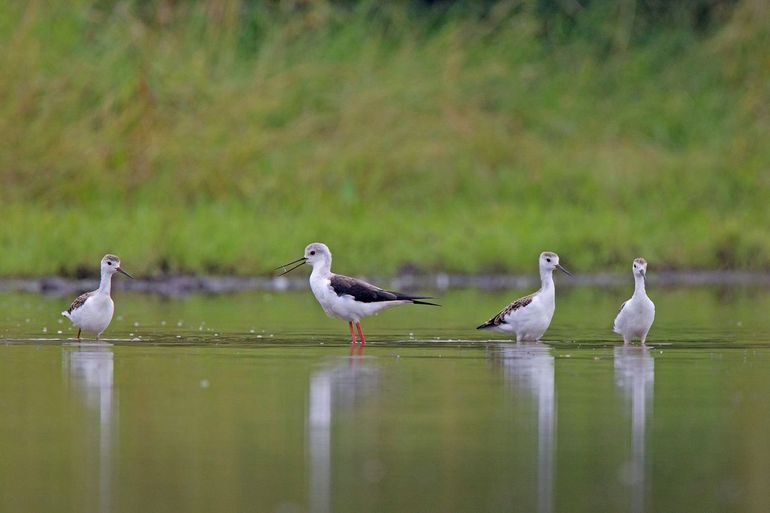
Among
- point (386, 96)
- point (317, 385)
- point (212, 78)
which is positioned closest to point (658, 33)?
point (386, 96)

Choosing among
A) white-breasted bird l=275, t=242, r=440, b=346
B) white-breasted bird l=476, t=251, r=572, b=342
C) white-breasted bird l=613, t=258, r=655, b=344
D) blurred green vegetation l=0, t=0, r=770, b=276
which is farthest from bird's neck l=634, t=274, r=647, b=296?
blurred green vegetation l=0, t=0, r=770, b=276

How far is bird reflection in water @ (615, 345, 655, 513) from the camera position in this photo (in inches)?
293

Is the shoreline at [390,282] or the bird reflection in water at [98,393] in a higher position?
the shoreline at [390,282]

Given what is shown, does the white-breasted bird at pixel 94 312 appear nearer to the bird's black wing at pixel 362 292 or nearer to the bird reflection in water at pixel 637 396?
the bird's black wing at pixel 362 292

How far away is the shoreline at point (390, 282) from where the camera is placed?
19.0 meters

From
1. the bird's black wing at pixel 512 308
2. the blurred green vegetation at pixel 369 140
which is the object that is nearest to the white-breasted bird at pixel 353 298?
the bird's black wing at pixel 512 308

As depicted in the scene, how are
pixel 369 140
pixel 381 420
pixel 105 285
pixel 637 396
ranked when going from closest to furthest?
pixel 381 420
pixel 637 396
pixel 105 285
pixel 369 140

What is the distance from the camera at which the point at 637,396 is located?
32.7ft

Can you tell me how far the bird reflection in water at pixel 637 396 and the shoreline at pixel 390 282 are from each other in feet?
23.2

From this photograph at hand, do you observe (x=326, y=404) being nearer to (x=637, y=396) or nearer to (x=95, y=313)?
(x=637, y=396)

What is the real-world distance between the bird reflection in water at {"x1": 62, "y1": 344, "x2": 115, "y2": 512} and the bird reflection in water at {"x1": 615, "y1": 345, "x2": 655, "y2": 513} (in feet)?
6.90

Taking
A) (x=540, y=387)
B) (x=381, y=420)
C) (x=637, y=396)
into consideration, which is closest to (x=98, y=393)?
(x=381, y=420)

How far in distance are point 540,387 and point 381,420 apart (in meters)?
1.63

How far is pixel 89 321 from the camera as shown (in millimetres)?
13234
